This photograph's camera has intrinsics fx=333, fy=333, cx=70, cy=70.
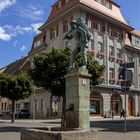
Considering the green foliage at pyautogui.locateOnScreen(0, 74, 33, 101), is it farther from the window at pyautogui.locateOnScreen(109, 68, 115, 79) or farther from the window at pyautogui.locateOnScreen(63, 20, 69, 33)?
the window at pyautogui.locateOnScreen(109, 68, 115, 79)

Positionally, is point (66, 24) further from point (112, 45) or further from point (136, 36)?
point (136, 36)

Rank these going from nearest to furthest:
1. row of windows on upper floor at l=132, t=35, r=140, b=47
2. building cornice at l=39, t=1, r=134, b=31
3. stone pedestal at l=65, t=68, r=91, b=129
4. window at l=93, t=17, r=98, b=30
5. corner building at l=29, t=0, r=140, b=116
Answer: stone pedestal at l=65, t=68, r=91, b=129 → building cornice at l=39, t=1, r=134, b=31 → corner building at l=29, t=0, r=140, b=116 → window at l=93, t=17, r=98, b=30 → row of windows on upper floor at l=132, t=35, r=140, b=47

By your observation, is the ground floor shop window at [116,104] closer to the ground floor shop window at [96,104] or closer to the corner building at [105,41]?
the corner building at [105,41]

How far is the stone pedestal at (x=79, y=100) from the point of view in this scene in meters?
11.5

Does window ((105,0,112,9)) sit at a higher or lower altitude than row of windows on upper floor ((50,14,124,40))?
higher

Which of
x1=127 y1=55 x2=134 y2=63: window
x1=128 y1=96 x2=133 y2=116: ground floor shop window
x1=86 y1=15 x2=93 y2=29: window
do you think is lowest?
x1=128 y1=96 x2=133 y2=116: ground floor shop window

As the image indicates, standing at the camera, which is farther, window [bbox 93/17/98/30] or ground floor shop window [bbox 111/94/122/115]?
ground floor shop window [bbox 111/94/122/115]

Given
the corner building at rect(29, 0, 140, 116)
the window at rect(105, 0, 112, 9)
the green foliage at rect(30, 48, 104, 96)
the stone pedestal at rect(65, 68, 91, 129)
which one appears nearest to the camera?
the stone pedestal at rect(65, 68, 91, 129)

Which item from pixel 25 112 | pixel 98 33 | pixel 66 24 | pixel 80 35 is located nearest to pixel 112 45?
pixel 98 33

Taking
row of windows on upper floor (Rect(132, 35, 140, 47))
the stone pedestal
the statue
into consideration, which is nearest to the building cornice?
row of windows on upper floor (Rect(132, 35, 140, 47))

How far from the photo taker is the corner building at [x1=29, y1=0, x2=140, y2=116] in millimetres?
46062

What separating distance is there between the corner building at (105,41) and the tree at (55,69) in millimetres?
18526

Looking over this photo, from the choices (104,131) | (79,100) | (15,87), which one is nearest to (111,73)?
(15,87)

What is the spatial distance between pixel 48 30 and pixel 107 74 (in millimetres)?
12083
